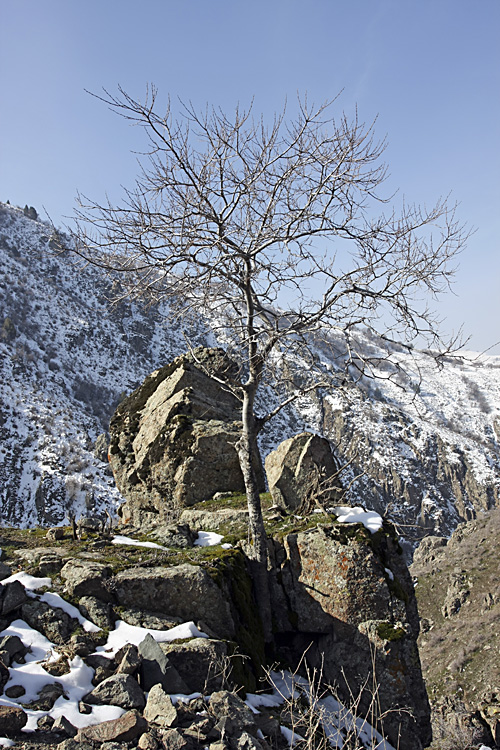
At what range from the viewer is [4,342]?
52812 millimetres

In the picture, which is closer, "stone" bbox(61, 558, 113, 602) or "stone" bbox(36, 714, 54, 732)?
"stone" bbox(36, 714, 54, 732)

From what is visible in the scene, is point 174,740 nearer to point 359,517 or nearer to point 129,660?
point 129,660

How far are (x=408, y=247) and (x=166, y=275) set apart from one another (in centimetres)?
329

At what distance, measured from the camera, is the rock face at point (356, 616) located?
5582mm

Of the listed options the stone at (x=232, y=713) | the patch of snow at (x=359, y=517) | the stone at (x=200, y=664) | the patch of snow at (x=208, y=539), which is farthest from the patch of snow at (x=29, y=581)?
the patch of snow at (x=359, y=517)

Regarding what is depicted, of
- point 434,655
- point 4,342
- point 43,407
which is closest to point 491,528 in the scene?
point 434,655

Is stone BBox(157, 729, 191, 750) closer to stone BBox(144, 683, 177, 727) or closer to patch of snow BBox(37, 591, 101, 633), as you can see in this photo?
stone BBox(144, 683, 177, 727)

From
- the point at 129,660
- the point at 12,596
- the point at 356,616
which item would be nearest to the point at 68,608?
the point at 12,596

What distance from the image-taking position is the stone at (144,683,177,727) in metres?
3.29

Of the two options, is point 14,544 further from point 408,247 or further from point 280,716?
point 408,247

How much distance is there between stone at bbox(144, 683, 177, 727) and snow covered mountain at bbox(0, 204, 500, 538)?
91.9ft

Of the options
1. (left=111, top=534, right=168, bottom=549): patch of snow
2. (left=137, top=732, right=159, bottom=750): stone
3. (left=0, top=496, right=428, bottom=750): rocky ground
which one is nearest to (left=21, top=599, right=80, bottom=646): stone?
(left=0, top=496, right=428, bottom=750): rocky ground

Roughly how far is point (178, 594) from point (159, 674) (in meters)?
1.10

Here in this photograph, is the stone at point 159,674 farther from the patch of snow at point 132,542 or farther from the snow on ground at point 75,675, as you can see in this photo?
the patch of snow at point 132,542
